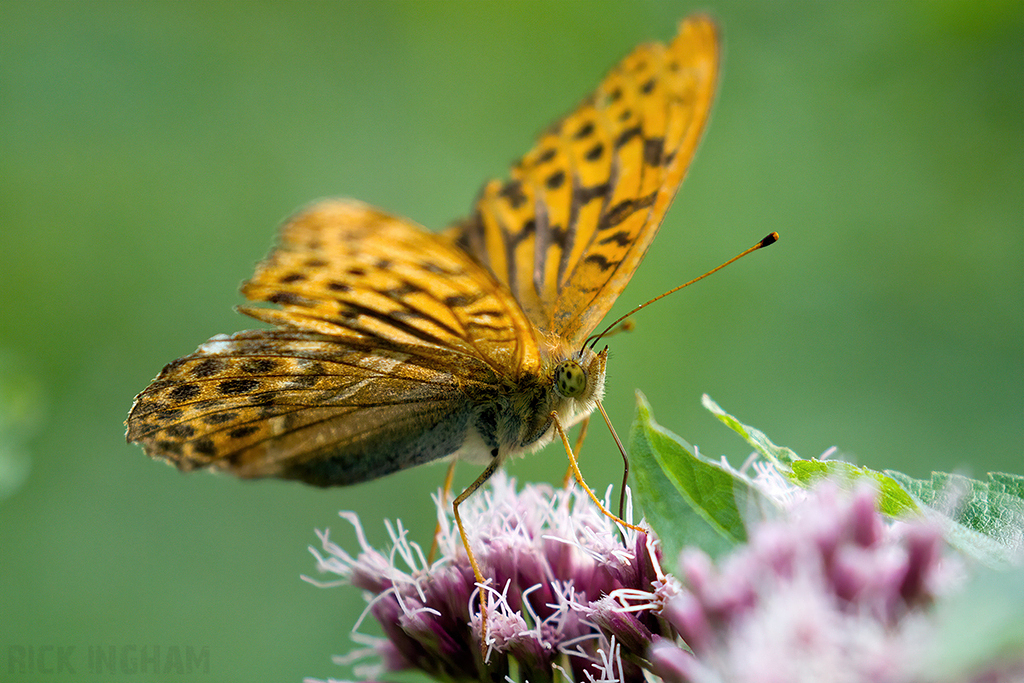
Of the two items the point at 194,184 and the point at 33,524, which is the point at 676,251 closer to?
the point at 194,184

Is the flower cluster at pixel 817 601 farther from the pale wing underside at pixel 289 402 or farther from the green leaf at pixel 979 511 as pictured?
the pale wing underside at pixel 289 402

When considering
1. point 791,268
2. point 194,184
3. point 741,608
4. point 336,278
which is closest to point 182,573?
point 194,184

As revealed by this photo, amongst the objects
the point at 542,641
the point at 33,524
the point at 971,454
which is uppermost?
the point at 33,524

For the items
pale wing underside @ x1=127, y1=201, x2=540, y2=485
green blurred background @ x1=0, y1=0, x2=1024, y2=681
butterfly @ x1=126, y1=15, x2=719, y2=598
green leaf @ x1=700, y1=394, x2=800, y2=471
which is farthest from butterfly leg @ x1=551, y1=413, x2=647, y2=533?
green blurred background @ x1=0, y1=0, x2=1024, y2=681

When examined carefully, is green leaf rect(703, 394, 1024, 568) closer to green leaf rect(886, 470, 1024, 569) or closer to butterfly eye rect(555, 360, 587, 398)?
green leaf rect(886, 470, 1024, 569)

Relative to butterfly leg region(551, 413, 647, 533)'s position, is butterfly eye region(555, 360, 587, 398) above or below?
above

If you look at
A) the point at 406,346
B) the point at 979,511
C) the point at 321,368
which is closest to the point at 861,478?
the point at 979,511

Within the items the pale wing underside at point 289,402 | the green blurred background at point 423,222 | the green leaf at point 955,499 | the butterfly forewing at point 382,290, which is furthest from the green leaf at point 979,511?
the green blurred background at point 423,222
